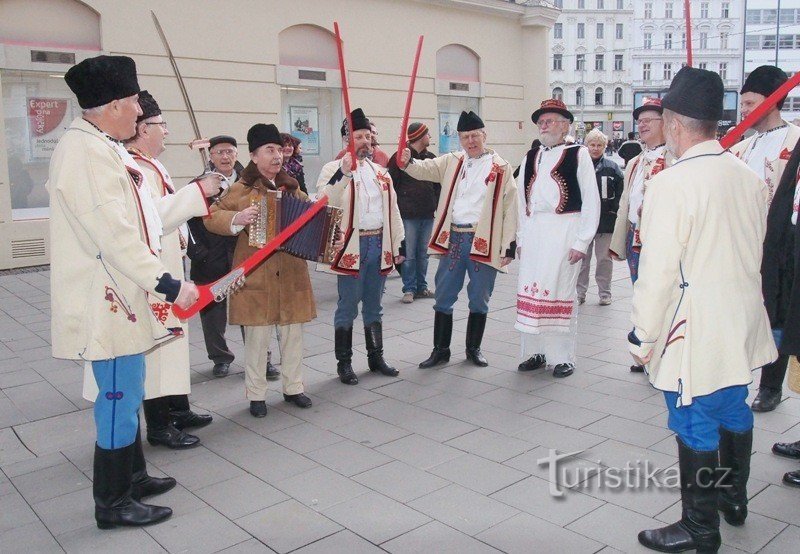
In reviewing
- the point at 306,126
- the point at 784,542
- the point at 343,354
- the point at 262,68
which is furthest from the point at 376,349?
the point at 306,126

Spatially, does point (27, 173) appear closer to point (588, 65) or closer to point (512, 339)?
point (512, 339)

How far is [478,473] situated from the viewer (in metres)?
3.94

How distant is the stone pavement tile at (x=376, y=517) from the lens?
10.9 ft

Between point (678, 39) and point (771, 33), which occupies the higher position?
point (678, 39)

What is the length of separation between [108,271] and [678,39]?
75.7 meters

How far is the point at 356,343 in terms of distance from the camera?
22.4 feet

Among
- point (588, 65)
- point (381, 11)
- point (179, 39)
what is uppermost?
point (588, 65)

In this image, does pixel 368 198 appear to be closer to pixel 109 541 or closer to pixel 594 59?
pixel 109 541

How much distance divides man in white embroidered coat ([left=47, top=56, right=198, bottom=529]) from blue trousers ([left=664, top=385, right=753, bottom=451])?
86.6 inches

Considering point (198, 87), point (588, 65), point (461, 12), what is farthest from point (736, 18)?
point (198, 87)

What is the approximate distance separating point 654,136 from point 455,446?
3104 millimetres

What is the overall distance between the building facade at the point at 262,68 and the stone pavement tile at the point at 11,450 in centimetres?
659

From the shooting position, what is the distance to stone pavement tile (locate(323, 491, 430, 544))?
10.9ft

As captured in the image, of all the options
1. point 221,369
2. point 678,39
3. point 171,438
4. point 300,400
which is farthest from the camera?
point 678,39
